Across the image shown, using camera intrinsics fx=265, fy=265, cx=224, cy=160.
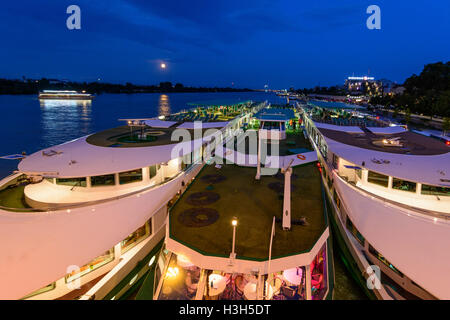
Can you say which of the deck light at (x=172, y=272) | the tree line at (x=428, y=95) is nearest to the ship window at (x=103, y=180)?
the deck light at (x=172, y=272)

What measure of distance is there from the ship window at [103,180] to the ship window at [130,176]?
0.37m

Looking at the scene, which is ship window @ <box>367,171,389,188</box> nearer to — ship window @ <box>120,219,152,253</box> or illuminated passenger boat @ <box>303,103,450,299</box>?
illuminated passenger boat @ <box>303,103,450,299</box>

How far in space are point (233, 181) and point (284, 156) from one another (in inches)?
247

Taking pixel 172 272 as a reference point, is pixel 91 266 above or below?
above

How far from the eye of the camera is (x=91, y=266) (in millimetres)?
8664

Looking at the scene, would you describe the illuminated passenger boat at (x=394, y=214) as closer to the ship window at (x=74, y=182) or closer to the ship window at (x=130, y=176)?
the ship window at (x=130, y=176)

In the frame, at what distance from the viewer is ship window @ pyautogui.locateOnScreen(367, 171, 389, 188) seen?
12.0m

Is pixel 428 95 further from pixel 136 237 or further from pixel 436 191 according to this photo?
pixel 136 237

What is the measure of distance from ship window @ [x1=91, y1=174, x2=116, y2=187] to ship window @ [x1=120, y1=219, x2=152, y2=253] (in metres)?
2.53

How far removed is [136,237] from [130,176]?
298cm

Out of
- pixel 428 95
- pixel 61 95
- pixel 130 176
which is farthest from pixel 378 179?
pixel 61 95

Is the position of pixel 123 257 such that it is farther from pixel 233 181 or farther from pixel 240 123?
pixel 240 123

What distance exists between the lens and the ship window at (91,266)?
26.8 ft

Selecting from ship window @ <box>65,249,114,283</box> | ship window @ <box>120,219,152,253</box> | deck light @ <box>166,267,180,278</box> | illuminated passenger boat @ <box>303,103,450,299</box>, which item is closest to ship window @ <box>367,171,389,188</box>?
illuminated passenger boat @ <box>303,103,450,299</box>
